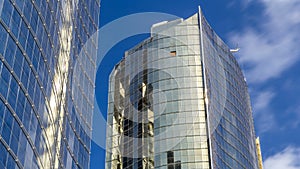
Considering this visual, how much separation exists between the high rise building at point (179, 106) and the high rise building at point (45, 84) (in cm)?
2293

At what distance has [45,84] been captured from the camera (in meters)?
51.9

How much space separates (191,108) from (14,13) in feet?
171

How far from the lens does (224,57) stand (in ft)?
360

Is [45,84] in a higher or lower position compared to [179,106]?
lower

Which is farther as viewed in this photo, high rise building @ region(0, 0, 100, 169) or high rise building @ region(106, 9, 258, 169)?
high rise building @ region(106, 9, 258, 169)

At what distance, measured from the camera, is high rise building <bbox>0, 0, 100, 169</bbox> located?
142 ft

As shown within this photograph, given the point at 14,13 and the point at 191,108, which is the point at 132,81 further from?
the point at 14,13

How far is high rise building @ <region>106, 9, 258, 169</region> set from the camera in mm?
91375

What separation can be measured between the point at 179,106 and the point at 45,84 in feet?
147

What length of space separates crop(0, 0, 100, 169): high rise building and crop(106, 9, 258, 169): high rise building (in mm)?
22928

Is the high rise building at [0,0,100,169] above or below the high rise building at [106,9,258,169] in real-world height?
below

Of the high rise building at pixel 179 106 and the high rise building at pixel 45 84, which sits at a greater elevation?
the high rise building at pixel 179 106

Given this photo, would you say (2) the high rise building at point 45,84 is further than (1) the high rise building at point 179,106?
No

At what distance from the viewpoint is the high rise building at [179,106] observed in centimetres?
9138
